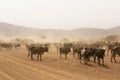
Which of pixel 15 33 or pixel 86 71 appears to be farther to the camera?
pixel 15 33

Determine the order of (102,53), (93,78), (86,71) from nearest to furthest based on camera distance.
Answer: (93,78)
(86,71)
(102,53)

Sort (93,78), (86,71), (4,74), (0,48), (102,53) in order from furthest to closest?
(0,48) → (102,53) → (86,71) → (4,74) → (93,78)

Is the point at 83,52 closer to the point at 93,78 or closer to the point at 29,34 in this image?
the point at 93,78

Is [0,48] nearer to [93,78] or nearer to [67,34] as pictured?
[93,78]

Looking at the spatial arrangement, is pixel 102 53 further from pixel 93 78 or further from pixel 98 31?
pixel 98 31

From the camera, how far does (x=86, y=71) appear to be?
2347 centimetres

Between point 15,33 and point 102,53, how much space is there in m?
162

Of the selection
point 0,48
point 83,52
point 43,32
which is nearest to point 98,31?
point 43,32

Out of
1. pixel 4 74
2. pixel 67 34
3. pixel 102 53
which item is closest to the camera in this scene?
pixel 4 74

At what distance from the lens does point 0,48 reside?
202ft

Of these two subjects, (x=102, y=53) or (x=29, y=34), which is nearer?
(x=102, y=53)

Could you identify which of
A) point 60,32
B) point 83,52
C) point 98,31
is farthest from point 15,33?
point 83,52

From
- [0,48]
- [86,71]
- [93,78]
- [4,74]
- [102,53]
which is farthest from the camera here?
[0,48]

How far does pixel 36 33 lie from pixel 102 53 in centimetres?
15885
